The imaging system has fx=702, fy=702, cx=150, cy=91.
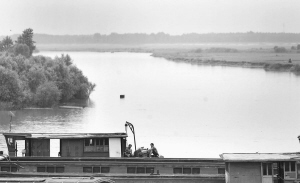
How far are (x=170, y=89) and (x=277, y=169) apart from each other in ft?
186

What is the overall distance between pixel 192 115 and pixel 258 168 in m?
33.8

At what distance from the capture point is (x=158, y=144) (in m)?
37.7

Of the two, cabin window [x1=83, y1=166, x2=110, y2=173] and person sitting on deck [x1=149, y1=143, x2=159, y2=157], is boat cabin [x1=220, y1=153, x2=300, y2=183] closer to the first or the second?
cabin window [x1=83, y1=166, x2=110, y2=173]

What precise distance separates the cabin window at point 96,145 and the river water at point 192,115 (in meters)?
9.17

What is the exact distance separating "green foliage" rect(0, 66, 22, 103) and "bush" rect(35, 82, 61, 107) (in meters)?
1.68

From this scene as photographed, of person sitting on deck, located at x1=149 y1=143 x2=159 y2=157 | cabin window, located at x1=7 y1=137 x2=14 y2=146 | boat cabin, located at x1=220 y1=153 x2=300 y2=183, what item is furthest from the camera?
cabin window, located at x1=7 y1=137 x2=14 y2=146

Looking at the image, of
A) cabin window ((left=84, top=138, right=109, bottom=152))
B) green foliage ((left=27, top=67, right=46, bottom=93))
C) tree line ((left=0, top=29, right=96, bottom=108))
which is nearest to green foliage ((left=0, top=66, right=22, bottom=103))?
tree line ((left=0, top=29, right=96, bottom=108))

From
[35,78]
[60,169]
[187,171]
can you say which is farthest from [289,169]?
[35,78]

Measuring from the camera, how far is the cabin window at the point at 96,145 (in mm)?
24875

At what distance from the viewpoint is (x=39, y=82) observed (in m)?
58.9

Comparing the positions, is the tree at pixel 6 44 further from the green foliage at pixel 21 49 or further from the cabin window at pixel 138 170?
the cabin window at pixel 138 170

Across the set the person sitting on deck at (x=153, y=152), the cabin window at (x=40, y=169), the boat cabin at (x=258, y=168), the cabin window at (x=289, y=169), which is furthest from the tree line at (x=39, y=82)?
the cabin window at (x=289, y=169)

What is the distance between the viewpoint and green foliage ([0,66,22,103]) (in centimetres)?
5447

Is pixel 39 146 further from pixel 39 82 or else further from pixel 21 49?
pixel 21 49
